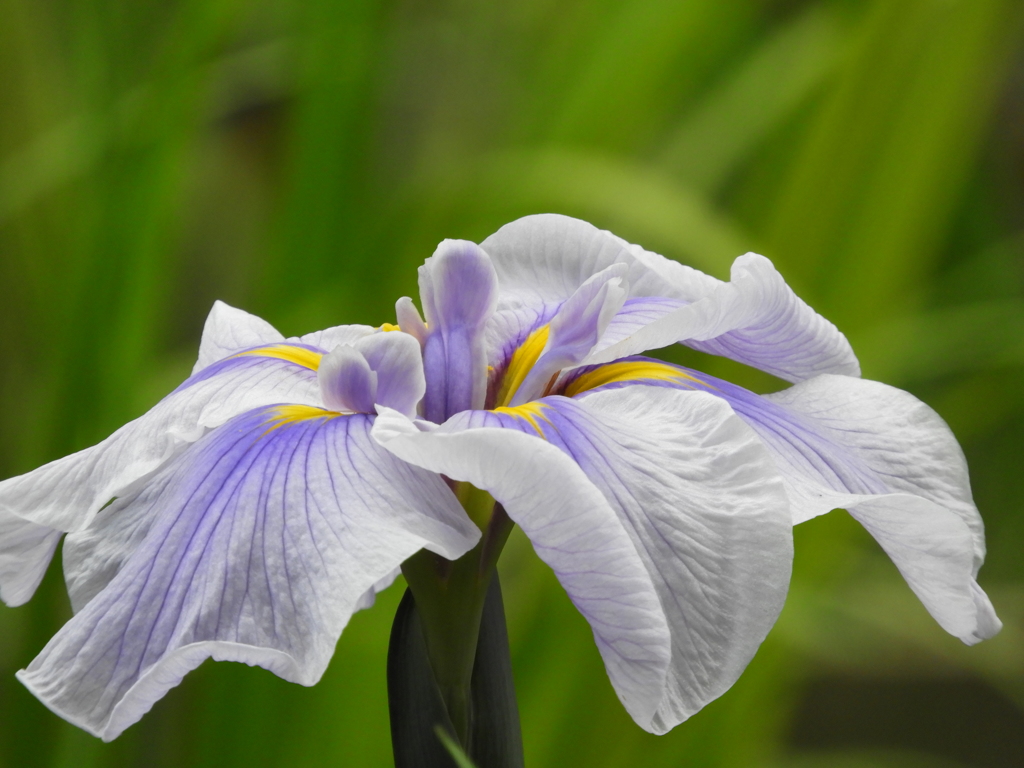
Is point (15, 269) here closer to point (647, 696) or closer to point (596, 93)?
point (596, 93)

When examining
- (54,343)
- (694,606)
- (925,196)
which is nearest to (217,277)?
(54,343)

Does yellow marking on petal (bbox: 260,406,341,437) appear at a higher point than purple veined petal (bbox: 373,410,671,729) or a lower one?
higher

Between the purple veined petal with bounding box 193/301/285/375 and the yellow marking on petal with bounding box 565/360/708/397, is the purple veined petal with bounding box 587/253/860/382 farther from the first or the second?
the purple veined petal with bounding box 193/301/285/375

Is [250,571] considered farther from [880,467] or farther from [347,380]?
[880,467]

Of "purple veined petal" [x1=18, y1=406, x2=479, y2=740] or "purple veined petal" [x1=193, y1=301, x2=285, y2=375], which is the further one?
"purple veined petal" [x1=193, y1=301, x2=285, y2=375]

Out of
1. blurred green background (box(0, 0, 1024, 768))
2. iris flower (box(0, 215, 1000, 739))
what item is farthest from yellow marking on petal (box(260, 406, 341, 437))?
blurred green background (box(0, 0, 1024, 768))

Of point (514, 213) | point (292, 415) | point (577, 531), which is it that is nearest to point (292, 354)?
point (292, 415)

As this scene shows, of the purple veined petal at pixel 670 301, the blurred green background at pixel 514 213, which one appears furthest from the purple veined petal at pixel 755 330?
the blurred green background at pixel 514 213

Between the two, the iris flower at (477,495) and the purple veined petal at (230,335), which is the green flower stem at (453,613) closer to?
the iris flower at (477,495)
